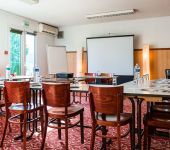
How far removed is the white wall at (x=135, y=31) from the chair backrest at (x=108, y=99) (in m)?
6.17

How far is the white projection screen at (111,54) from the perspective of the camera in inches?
308

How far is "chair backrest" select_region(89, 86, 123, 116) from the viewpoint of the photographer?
211 cm

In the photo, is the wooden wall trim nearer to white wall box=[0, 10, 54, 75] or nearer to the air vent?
the air vent

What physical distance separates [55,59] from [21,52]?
1.36 m

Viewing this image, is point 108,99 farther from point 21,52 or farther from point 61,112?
point 21,52

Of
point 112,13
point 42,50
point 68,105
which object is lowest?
point 68,105

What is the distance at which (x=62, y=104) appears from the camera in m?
2.47

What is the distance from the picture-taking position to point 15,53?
24.4ft

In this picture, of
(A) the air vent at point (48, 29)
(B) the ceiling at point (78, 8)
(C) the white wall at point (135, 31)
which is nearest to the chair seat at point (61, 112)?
(B) the ceiling at point (78, 8)

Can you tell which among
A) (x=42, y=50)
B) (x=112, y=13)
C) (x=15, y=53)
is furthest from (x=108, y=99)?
(x=42, y=50)

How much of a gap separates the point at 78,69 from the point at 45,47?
171cm

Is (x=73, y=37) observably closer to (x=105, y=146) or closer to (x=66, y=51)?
(x=66, y=51)

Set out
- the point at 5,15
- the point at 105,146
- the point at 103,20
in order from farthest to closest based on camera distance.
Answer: the point at 103,20 → the point at 5,15 → the point at 105,146

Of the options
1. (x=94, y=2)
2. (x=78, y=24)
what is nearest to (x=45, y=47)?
(x=78, y=24)
